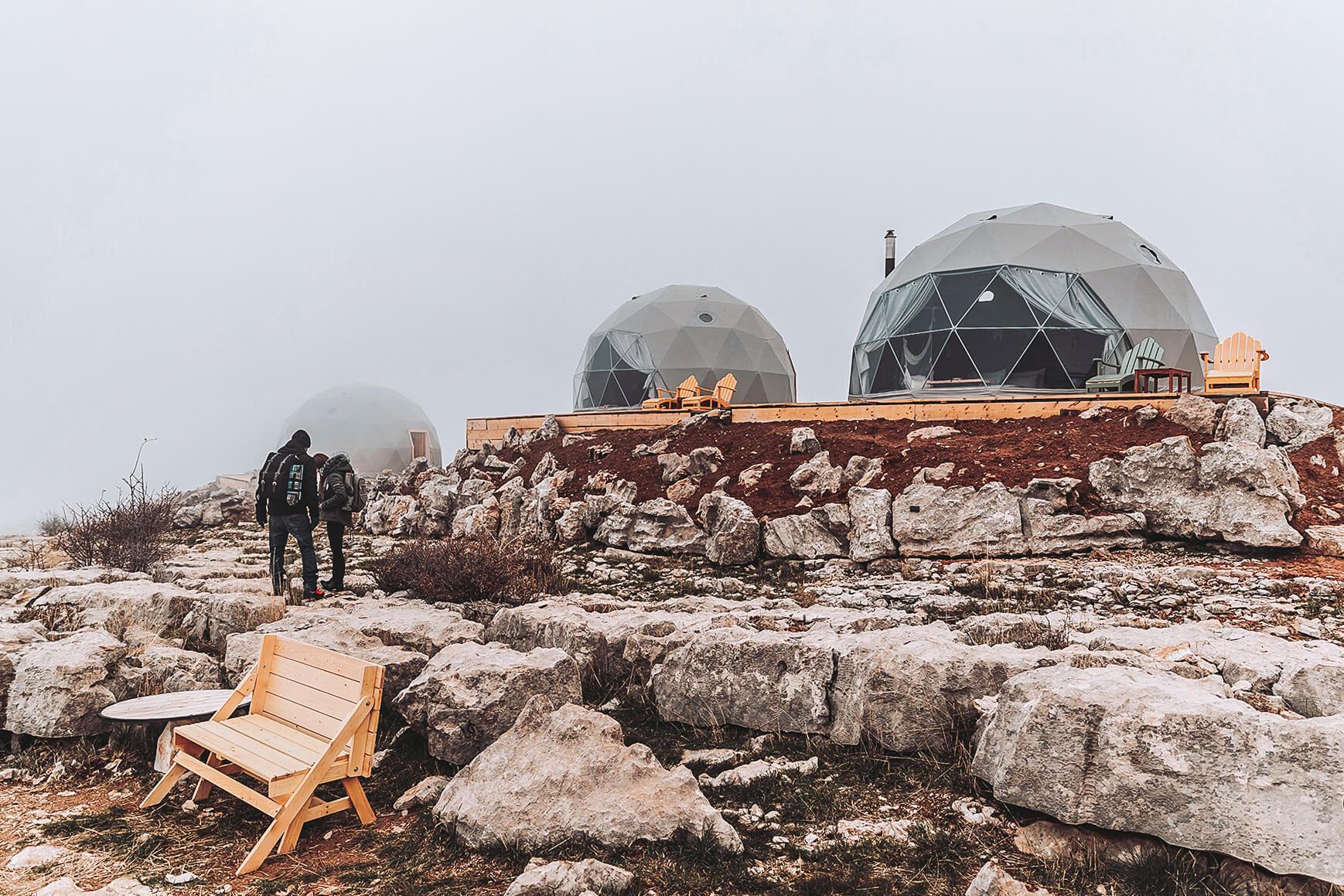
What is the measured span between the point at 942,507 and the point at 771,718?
24.9 ft

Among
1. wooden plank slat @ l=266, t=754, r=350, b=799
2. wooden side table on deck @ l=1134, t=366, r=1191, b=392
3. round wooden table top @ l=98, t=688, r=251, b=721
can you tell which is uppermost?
wooden side table on deck @ l=1134, t=366, r=1191, b=392

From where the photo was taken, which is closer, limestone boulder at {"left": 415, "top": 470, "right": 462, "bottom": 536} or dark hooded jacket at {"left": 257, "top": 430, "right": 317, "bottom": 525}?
dark hooded jacket at {"left": 257, "top": 430, "right": 317, "bottom": 525}

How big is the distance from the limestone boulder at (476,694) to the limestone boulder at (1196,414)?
11.9 m

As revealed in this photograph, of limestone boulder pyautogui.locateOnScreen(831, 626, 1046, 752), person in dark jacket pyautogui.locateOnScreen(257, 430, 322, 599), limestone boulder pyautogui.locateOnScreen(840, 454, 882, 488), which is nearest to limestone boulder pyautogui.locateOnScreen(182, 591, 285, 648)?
person in dark jacket pyautogui.locateOnScreen(257, 430, 322, 599)

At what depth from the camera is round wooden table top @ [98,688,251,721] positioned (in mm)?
4754

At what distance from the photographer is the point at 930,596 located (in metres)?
8.94

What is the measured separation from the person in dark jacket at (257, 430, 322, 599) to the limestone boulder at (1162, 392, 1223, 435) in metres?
13.0

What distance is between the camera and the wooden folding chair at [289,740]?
4.04m

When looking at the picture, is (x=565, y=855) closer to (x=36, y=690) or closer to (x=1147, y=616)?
(x=36, y=690)

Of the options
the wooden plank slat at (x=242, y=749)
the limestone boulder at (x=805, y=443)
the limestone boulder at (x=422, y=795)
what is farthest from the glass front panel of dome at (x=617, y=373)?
the limestone boulder at (x=422, y=795)

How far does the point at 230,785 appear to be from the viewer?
4.21 m

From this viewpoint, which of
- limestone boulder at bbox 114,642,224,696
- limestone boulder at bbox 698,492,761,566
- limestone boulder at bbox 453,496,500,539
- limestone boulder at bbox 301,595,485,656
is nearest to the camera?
limestone boulder at bbox 114,642,224,696

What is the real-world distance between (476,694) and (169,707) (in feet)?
6.53

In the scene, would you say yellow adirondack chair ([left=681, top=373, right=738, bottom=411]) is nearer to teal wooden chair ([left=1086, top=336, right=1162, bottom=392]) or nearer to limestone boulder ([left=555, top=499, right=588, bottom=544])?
limestone boulder ([left=555, top=499, right=588, bottom=544])
